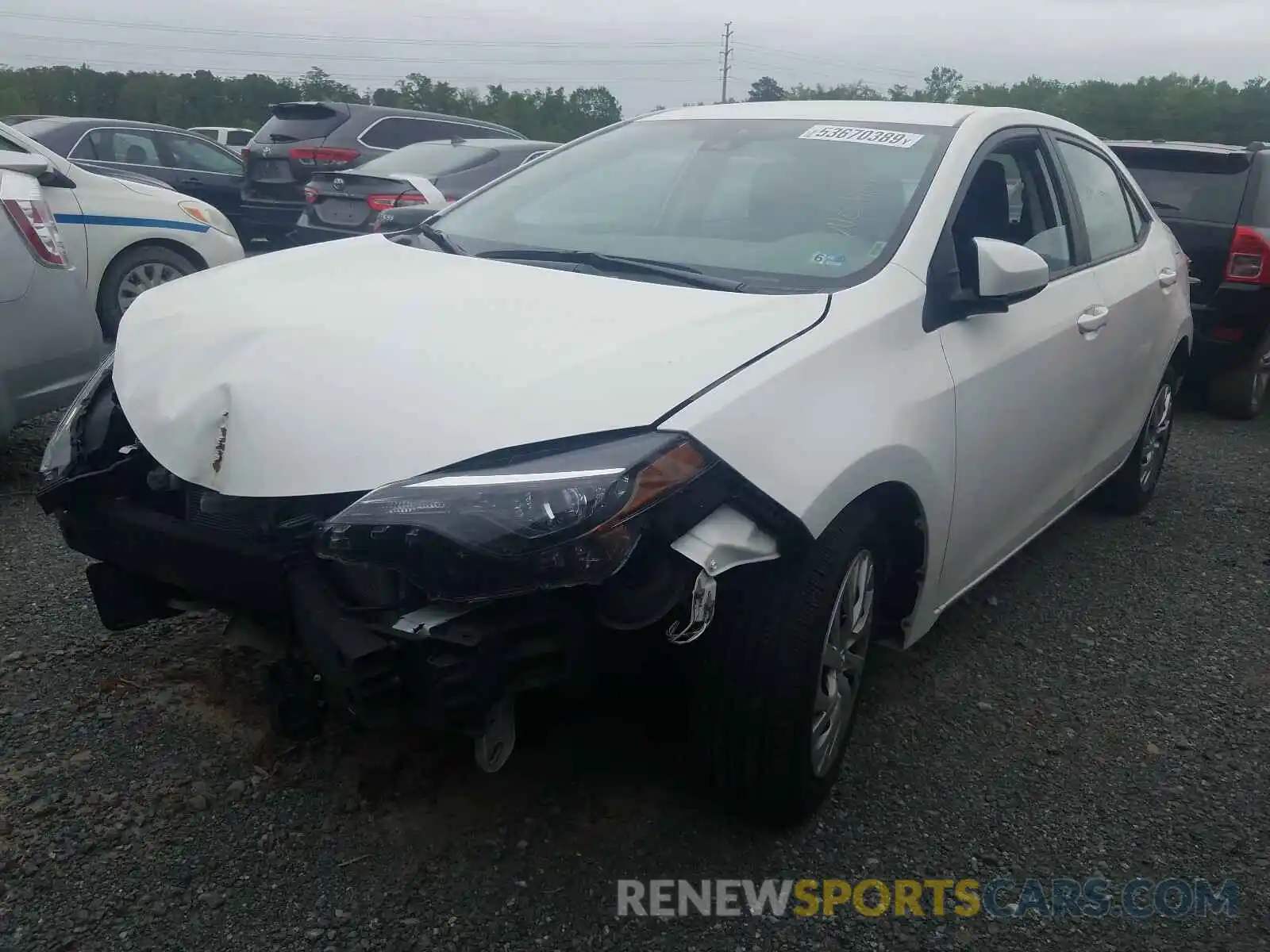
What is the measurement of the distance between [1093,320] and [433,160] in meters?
5.95

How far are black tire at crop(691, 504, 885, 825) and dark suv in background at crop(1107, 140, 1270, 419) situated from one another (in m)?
4.91

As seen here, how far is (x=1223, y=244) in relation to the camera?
6422 mm

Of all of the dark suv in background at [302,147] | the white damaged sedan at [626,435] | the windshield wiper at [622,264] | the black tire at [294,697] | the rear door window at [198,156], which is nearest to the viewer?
the white damaged sedan at [626,435]

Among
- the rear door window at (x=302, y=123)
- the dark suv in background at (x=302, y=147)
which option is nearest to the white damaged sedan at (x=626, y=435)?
the dark suv in background at (x=302, y=147)

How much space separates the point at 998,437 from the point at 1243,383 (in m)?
4.56

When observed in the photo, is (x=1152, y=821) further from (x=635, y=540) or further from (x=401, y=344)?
(x=401, y=344)

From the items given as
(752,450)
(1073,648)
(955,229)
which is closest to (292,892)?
(752,450)

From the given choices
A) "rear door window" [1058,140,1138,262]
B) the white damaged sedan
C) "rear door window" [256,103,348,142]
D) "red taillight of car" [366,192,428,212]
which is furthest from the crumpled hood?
"rear door window" [256,103,348,142]

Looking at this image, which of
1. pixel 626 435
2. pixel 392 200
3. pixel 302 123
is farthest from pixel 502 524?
pixel 302 123

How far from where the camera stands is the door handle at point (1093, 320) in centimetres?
353

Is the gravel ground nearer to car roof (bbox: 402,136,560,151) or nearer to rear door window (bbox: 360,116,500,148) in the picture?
car roof (bbox: 402,136,560,151)

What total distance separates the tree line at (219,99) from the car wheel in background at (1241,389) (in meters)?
37.7

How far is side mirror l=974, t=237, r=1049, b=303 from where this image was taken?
2771mm

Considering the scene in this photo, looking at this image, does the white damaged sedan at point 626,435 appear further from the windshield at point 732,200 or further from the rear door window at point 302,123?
the rear door window at point 302,123
